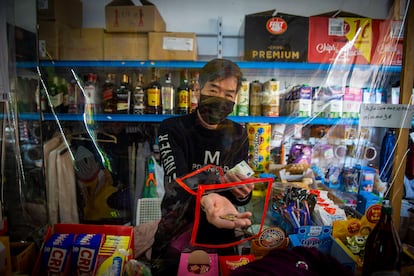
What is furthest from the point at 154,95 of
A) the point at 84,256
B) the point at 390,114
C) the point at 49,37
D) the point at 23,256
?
the point at 390,114

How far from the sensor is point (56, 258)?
2.68 ft

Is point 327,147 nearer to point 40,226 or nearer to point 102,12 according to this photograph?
point 102,12

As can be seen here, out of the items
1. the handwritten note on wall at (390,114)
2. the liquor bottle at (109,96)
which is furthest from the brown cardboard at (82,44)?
the handwritten note on wall at (390,114)

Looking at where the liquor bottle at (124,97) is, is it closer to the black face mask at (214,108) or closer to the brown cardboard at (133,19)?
the brown cardboard at (133,19)

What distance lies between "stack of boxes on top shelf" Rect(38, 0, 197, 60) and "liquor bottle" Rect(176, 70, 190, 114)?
7cm

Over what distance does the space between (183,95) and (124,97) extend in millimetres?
233

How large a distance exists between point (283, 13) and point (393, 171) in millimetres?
749

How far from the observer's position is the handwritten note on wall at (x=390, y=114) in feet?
3.02

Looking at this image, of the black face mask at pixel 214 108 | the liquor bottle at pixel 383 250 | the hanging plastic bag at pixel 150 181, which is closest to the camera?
the liquor bottle at pixel 383 250

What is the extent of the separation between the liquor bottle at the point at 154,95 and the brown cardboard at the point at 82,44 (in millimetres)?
227

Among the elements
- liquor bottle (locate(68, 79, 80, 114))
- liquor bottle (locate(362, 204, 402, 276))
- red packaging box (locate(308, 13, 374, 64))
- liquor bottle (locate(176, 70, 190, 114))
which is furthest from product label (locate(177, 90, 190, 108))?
liquor bottle (locate(362, 204, 402, 276))

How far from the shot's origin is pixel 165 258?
99cm

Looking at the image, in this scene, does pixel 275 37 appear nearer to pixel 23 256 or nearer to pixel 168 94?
pixel 168 94

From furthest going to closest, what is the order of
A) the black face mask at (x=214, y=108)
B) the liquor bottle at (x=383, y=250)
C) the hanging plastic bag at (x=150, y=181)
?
1. the hanging plastic bag at (x=150, y=181)
2. the black face mask at (x=214, y=108)
3. the liquor bottle at (x=383, y=250)
